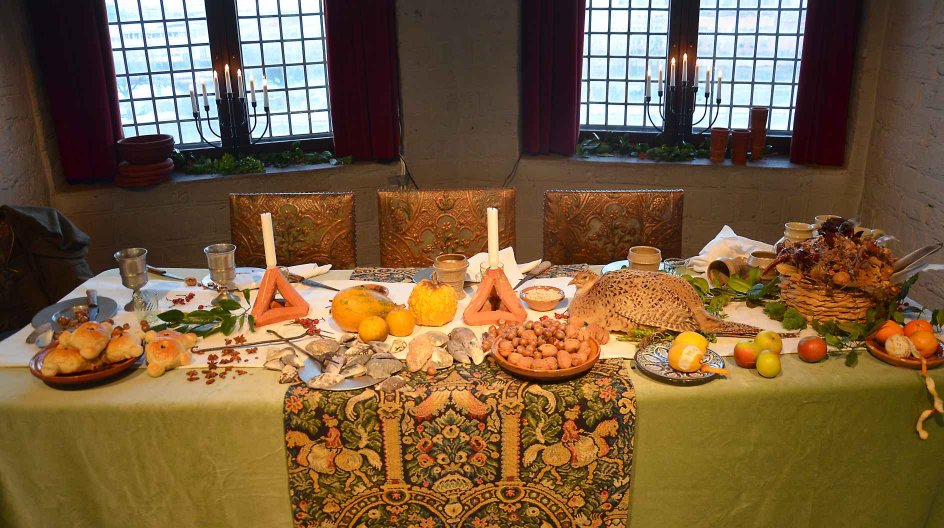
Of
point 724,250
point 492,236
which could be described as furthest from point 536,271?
point 724,250

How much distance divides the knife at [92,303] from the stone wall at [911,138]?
3.04 metres

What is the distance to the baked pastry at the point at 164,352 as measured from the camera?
73.7 inches

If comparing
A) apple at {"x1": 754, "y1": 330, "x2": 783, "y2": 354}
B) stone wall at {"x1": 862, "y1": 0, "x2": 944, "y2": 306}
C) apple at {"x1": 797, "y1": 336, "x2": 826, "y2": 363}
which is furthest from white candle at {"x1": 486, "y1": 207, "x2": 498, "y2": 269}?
stone wall at {"x1": 862, "y1": 0, "x2": 944, "y2": 306}

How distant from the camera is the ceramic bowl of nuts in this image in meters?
2.22

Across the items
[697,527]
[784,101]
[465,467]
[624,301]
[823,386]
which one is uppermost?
[784,101]

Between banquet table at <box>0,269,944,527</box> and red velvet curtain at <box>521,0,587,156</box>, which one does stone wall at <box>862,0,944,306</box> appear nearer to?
red velvet curtain at <box>521,0,587,156</box>

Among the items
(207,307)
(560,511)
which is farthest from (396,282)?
(560,511)

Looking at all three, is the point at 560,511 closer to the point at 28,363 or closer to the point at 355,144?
the point at 28,363

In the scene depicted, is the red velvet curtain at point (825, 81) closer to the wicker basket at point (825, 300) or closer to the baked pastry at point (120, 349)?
the wicker basket at point (825, 300)

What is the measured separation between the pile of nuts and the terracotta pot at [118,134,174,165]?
8.57ft

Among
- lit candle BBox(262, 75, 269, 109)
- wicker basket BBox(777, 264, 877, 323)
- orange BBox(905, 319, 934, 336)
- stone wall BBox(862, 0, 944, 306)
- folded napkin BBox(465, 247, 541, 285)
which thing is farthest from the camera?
lit candle BBox(262, 75, 269, 109)

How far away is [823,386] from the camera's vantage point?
181 centimetres

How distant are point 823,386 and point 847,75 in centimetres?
253

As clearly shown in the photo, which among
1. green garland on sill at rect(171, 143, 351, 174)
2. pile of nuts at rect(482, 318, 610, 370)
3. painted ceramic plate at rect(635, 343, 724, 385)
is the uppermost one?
green garland on sill at rect(171, 143, 351, 174)
